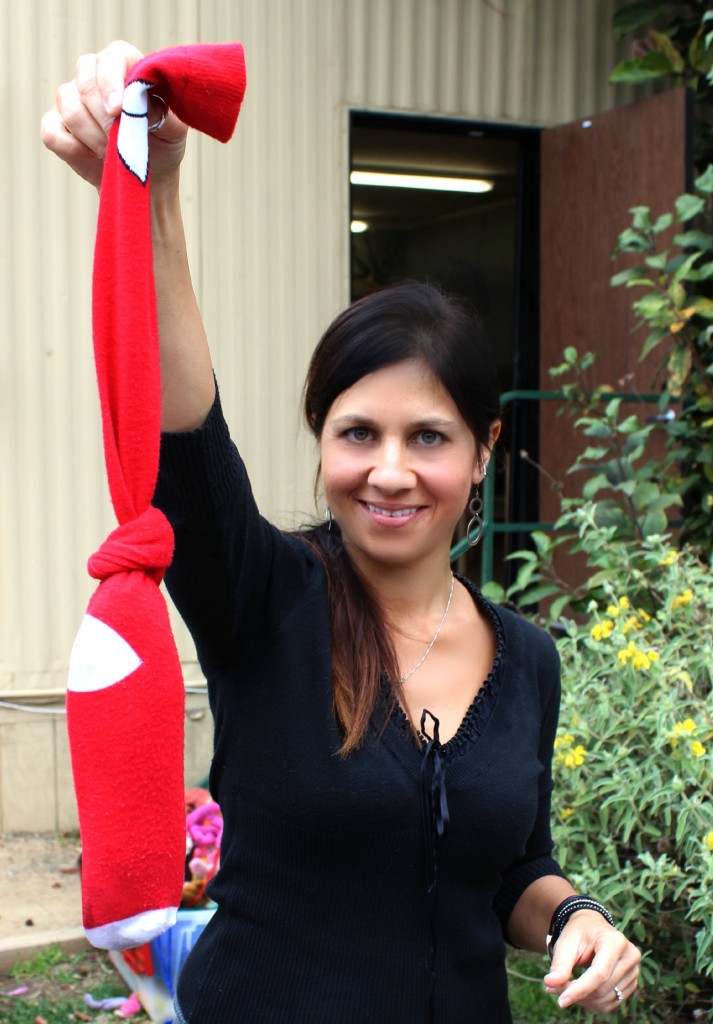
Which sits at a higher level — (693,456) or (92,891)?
(693,456)

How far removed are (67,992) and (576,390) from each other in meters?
2.78

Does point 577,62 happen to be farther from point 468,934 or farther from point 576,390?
point 468,934

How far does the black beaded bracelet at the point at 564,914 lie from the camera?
1740 mm

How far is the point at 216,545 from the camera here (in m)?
1.37

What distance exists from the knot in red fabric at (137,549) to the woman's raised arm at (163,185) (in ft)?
0.65

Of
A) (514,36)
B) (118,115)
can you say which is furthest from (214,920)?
(514,36)

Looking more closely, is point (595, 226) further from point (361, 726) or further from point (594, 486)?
point (361, 726)

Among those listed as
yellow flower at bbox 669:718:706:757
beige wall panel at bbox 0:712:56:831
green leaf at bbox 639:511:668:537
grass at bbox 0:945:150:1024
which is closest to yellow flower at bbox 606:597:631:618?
yellow flower at bbox 669:718:706:757

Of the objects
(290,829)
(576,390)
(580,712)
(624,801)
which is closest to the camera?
(290,829)

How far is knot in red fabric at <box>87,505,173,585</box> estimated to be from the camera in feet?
3.57

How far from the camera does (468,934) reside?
1.60m

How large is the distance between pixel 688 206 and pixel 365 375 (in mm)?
2942

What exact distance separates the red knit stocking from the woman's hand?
0.07 ft

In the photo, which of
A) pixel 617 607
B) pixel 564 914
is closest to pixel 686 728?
pixel 617 607
